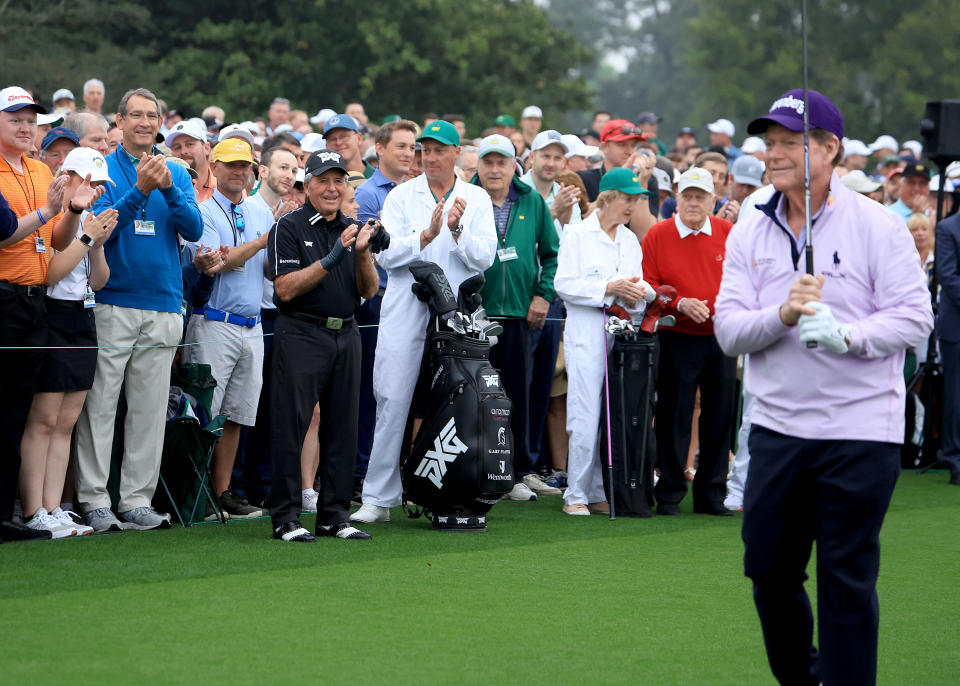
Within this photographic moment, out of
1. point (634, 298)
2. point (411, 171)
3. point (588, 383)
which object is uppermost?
point (411, 171)

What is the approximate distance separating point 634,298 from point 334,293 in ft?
7.43

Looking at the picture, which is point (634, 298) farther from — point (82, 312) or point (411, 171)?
point (82, 312)

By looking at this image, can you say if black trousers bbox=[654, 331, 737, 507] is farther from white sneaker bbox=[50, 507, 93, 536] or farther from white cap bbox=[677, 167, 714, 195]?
white sneaker bbox=[50, 507, 93, 536]

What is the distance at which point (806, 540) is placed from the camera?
4895 mm

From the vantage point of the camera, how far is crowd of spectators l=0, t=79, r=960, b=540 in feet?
27.4

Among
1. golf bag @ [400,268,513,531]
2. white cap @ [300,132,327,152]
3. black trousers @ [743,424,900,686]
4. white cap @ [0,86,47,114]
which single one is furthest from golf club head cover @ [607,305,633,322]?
black trousers @ [743,424,900,686]

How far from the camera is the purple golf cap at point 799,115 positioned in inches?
193

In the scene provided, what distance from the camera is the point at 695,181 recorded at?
992 cm

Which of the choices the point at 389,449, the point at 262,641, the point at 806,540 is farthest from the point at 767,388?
the point at 389,449

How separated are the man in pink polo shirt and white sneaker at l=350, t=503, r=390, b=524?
477 cm

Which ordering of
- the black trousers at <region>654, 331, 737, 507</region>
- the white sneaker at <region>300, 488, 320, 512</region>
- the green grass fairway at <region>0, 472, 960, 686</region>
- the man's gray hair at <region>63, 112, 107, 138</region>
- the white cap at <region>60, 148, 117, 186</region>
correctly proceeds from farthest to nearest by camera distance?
the man's gray hair at <region>63, 112, 107, 138</region>, the black trousers at <region>654, 331, 737, 507</region>, the white sneaker at <region>300, 488, 320, 512</region>, the white cap at <region>60, 148, 117, 186</region>, the green grass fairway at <region>0, 472, 960, 686</region>

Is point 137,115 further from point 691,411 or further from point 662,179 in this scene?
point 662,179

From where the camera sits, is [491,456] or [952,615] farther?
[491,456]

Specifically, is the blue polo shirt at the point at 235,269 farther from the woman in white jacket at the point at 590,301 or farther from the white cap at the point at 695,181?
the white cap at the point at 695,181
